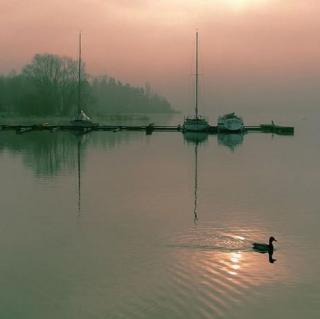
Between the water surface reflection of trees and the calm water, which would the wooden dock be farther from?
the calm water

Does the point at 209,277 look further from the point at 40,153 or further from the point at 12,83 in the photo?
the point at 12,83

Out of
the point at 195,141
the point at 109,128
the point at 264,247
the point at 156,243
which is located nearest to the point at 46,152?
the point at 195,141

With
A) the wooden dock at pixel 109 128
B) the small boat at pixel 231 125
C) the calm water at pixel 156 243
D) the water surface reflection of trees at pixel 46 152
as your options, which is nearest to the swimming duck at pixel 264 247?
the calm water at pixel 156 243

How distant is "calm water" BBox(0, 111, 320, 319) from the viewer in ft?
46.6

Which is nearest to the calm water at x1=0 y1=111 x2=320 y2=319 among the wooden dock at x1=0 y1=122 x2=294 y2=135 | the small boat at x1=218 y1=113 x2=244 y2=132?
the small boat at x1=218 y1=113 x2=244 y2=132

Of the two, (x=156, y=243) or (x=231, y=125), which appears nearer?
(x=156, y=243)

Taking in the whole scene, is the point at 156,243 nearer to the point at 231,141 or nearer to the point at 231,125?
the point at 231,141

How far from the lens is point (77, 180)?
114ft

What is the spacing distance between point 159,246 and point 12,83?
159 metres

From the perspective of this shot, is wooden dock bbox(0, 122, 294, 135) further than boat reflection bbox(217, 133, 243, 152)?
Yes

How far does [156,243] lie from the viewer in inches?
777

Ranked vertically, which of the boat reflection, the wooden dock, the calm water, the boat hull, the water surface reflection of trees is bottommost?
the calm water

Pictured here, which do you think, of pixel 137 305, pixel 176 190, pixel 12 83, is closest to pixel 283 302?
pixel 137 305

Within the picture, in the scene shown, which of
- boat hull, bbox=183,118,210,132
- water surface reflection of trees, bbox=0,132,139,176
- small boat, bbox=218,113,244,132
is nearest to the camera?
water surface reflection of trees, bbox=0,132,139,176
